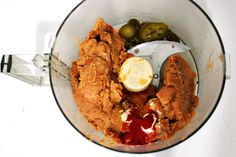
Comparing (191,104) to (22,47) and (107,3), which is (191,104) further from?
(22,47)

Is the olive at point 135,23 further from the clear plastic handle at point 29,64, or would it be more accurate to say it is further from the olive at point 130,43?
the clear plastic handle at point 29,64

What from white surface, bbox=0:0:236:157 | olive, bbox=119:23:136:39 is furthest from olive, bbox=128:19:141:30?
white surface, bbox=0:0:236:157

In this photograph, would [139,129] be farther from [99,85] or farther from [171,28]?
[171,28]

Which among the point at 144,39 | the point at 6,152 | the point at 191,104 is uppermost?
the point at 144,39

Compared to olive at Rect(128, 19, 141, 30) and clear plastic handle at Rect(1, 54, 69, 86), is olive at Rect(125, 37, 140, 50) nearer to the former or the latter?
olive at Rect(128, 19, 141, 30)

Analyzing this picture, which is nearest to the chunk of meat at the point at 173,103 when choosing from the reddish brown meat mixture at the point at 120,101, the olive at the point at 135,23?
the reddish brown meat mixture at the point at 120,101

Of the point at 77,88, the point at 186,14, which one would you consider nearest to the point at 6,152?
the point at 77,88
